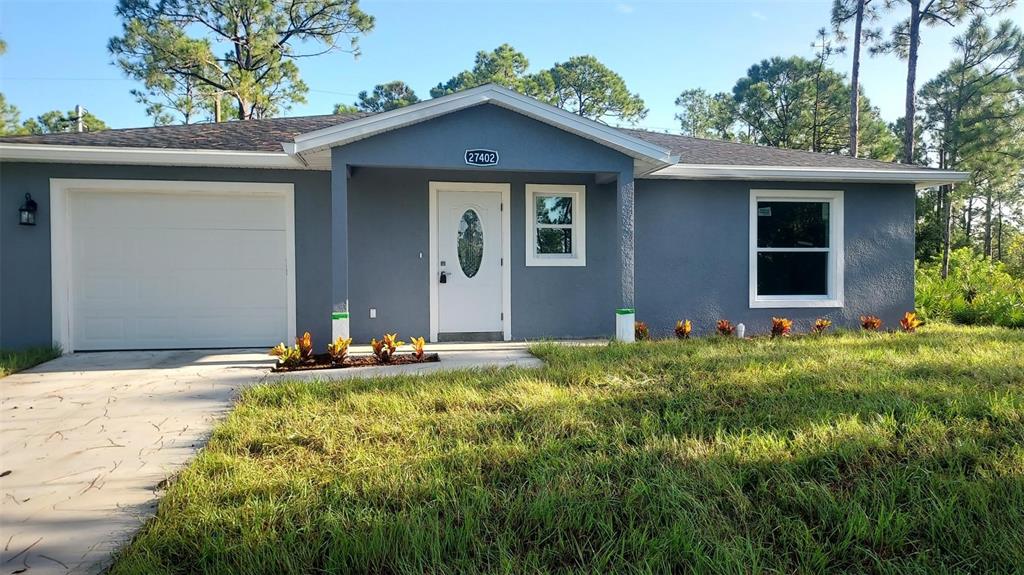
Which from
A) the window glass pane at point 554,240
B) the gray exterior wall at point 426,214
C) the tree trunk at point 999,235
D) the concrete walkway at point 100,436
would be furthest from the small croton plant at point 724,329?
the tree trunk at point 999,235

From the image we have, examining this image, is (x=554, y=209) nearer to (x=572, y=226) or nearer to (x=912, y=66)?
(x=572, y=226)

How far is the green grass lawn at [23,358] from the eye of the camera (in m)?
5.43

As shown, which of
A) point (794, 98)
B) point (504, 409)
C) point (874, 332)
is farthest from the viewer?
point (794, 98)

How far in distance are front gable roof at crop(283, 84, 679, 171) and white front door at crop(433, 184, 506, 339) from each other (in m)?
1.52

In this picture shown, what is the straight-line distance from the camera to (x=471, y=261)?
7543 millimetres

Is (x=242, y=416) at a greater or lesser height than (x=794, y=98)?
lesser

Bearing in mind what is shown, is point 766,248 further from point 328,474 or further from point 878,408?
point 328,474

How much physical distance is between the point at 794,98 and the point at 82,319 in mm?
28020

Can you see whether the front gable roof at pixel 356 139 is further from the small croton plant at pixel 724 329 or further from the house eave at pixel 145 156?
the small croton plant at pixel 724 329

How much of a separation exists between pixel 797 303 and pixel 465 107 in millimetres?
5664

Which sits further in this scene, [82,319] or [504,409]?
[82,319]

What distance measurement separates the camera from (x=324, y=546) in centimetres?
207

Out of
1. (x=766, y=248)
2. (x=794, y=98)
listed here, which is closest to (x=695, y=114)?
(x=794, y=98)

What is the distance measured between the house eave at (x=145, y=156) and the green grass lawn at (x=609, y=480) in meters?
3.58
